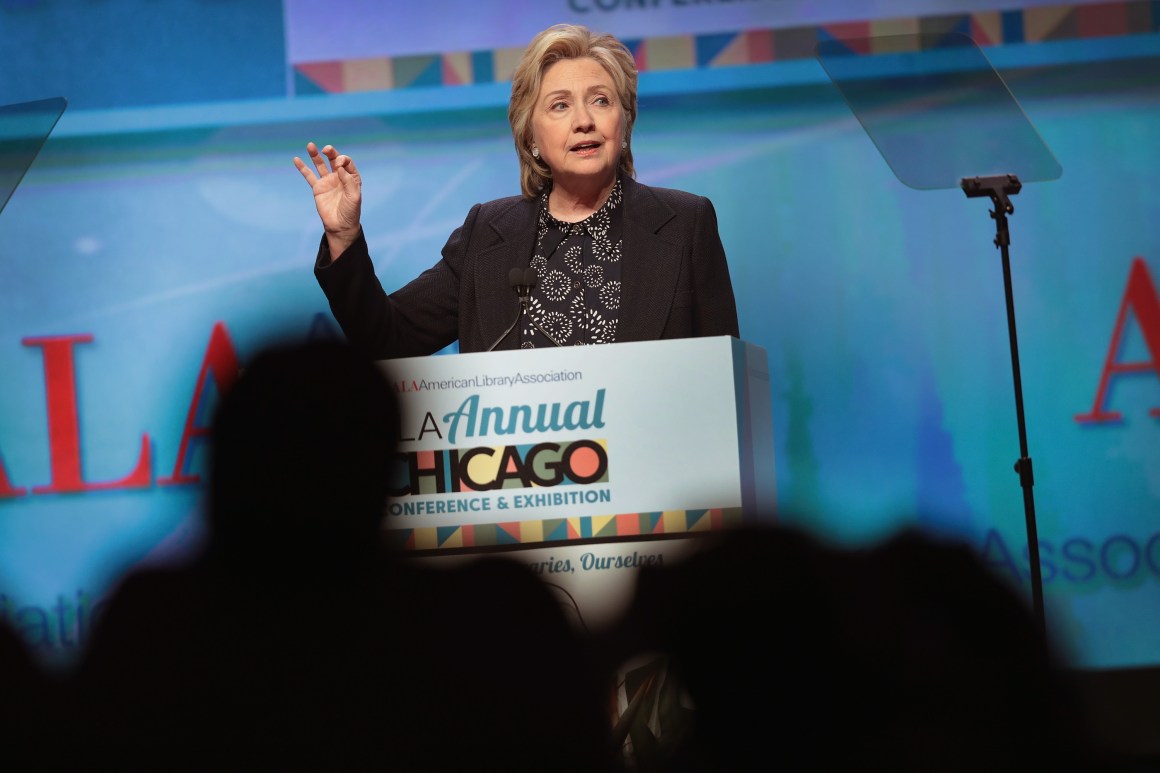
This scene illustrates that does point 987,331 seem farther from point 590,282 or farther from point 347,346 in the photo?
point 347,346

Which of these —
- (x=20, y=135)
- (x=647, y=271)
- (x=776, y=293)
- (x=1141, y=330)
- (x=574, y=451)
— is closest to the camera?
(x=574, y=451)

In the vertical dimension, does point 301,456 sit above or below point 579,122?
below

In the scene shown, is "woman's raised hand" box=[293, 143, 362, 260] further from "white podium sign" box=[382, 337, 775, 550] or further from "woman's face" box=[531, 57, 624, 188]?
"white podium sign" box=[382, 337, 775, 550]

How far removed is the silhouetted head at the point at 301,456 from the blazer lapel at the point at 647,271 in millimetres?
1635

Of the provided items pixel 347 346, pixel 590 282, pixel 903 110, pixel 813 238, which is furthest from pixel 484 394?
pixel 813 238

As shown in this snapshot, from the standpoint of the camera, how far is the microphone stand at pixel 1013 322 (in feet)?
10.1

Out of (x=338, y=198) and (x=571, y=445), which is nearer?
(x=571, y=445)

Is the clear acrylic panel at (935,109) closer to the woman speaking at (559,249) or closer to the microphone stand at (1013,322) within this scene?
the microphone stand at (1013,322)

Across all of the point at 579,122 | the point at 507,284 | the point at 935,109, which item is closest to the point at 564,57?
the point at 579,122

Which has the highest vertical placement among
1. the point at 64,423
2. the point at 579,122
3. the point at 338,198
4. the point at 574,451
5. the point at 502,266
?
the point at 579,122

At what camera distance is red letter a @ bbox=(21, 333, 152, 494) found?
458 centimetres

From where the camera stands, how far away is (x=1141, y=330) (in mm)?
4434

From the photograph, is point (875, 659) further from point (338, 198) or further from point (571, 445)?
point (338, 198)

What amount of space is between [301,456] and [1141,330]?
415 cm
